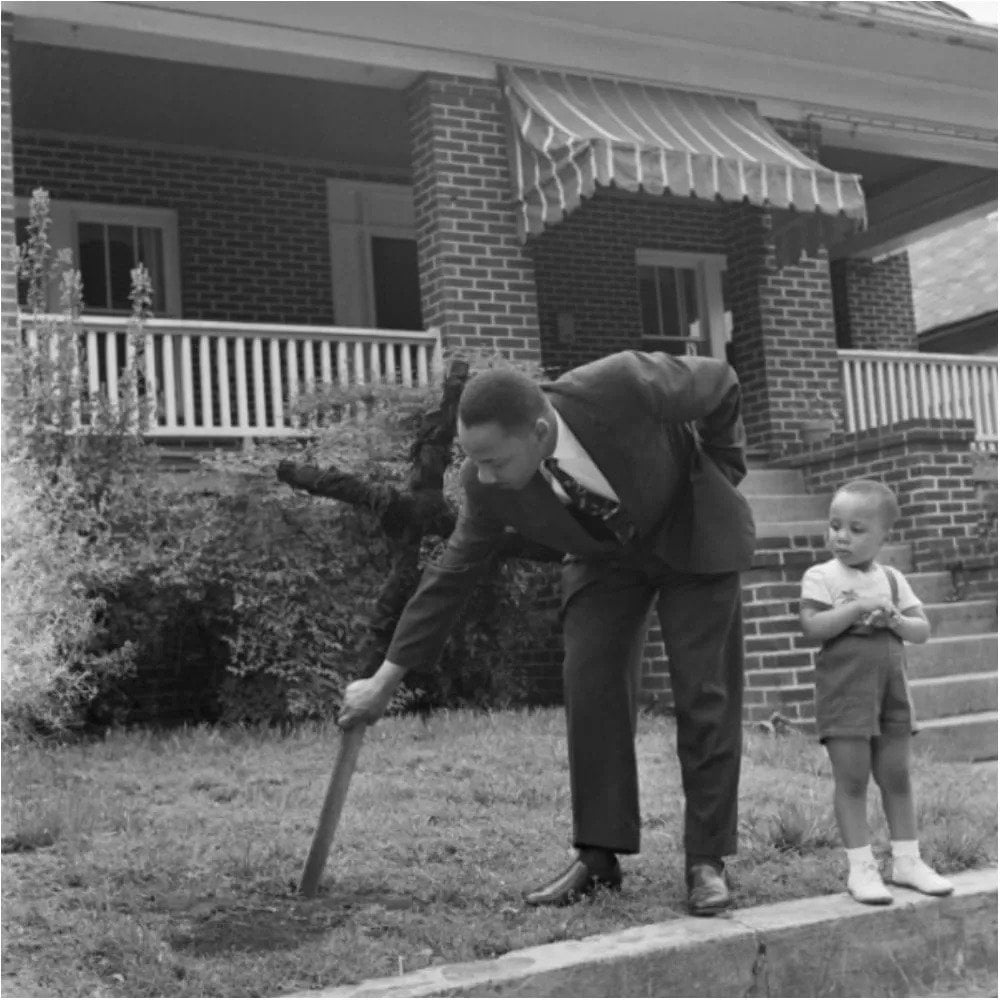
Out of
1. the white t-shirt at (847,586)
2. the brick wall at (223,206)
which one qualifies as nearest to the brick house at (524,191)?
the brick wall at (223,206)

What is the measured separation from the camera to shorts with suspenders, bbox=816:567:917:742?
4977 mm

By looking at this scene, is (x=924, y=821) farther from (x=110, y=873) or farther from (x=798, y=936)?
Result: (x=110, y=873)

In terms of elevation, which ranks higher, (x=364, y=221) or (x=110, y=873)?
(x=364, y=221)

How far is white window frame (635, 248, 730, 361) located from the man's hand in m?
11.5

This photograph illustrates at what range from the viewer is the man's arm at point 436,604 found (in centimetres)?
459

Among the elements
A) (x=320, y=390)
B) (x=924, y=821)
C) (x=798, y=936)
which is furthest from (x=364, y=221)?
(x=798, y=936)

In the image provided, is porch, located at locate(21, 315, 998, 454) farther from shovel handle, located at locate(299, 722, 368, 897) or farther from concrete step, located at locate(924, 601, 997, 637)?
shovel handle, located at locate(299, 722, 368, 897)

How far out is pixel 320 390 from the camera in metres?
10.0

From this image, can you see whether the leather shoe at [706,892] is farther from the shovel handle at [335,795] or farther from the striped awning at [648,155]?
the striped awning at [648,155]

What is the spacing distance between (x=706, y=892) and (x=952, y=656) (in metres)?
5.33

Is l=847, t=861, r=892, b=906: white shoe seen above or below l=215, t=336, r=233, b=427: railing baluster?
below

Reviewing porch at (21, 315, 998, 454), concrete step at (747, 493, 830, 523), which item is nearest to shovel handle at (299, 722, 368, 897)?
porch at (21, 315, 998, 454)

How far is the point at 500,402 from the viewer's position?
13.6 feet

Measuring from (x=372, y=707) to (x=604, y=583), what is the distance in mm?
861
